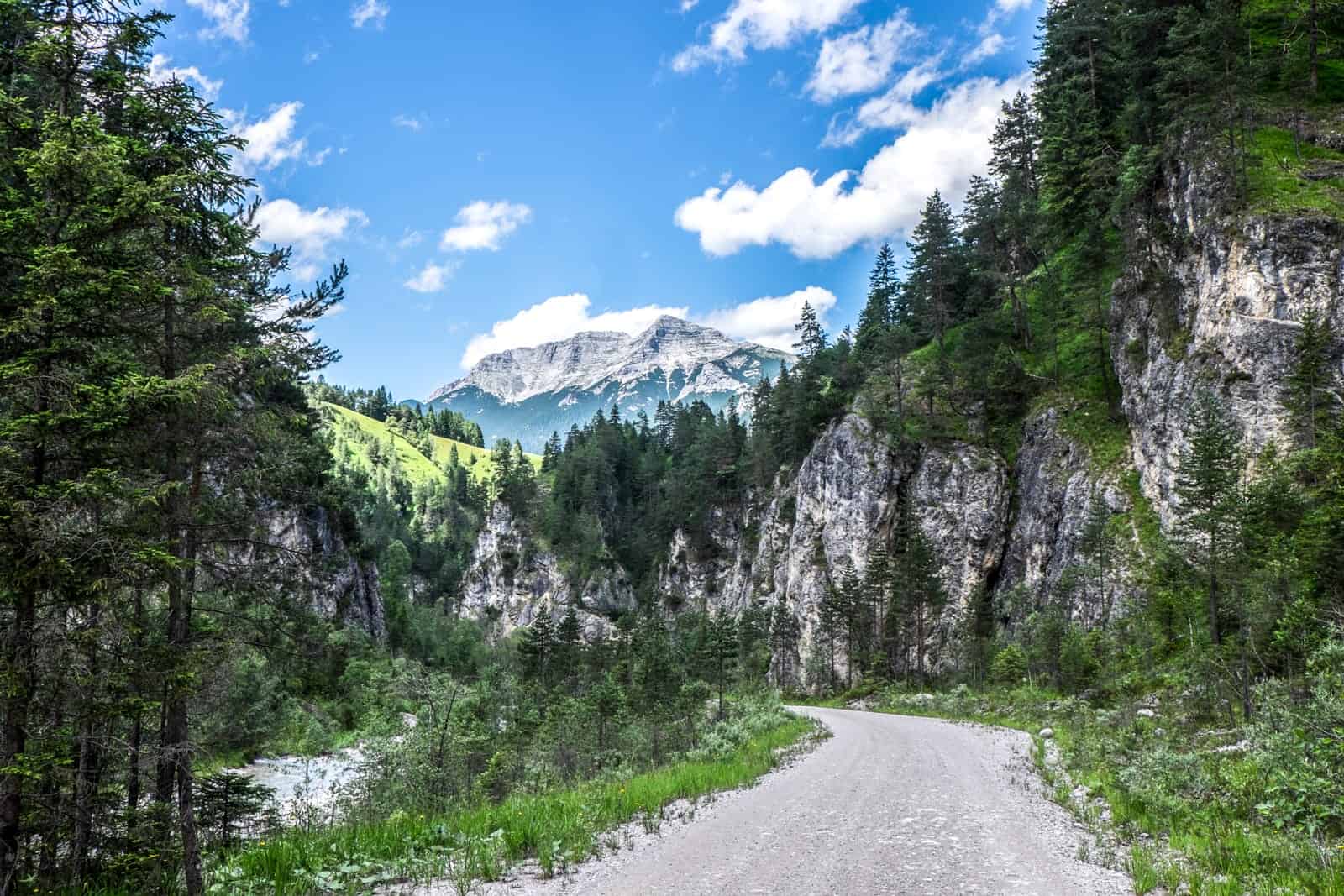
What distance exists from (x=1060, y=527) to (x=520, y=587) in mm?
90632

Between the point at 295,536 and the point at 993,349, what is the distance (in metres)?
65.6

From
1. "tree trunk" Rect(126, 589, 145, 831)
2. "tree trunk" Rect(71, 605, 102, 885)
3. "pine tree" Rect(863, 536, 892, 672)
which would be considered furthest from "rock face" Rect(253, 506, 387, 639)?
"tree trunk" Rect(71, 605, 102, 885)

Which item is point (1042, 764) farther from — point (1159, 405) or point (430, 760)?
point (1159, 405)

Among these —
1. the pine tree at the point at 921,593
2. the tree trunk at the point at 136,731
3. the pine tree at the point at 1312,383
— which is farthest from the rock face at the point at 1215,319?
the tree trunk at the point at 136,731

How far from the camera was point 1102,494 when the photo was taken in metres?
40.8

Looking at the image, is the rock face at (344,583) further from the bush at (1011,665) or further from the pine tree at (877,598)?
the bush at (1011,665)

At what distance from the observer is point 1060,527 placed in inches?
1780

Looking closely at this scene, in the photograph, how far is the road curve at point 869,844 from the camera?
6867mm

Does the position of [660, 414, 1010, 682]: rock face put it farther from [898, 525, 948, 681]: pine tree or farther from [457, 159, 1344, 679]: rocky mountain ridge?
[898, 525, 948, 681]: pine tree

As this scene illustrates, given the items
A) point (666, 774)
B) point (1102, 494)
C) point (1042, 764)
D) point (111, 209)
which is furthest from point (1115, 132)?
point (111, 209)

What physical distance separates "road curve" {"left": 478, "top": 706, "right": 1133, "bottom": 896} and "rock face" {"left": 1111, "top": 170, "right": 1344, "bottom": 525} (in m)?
28.1

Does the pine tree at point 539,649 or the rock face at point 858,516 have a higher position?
the rock face at point 858,516

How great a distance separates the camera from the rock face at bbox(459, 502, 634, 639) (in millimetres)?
107938

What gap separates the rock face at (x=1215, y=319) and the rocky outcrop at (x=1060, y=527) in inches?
112
